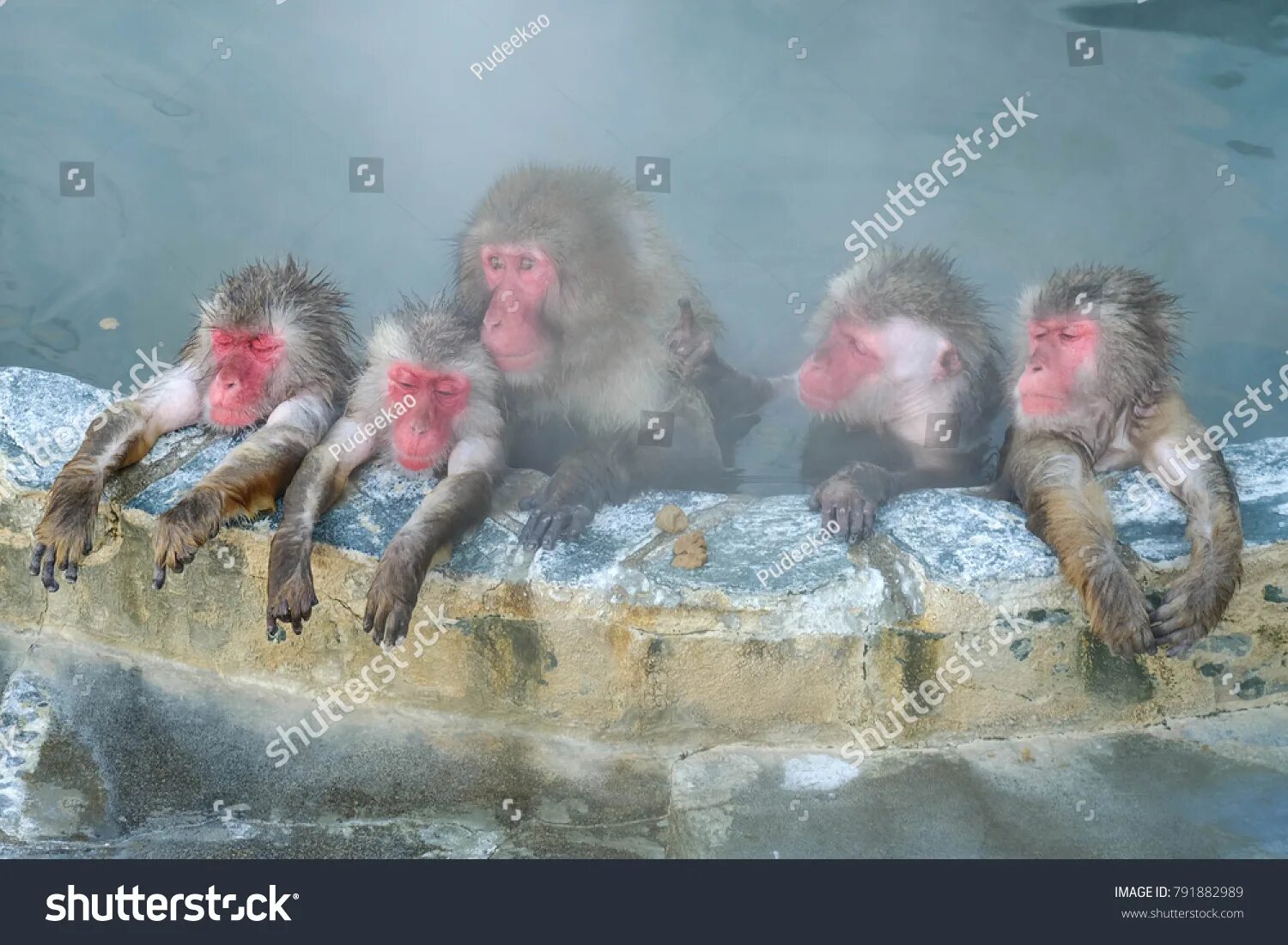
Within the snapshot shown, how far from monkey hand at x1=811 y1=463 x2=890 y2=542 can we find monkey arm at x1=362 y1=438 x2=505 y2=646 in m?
1.23

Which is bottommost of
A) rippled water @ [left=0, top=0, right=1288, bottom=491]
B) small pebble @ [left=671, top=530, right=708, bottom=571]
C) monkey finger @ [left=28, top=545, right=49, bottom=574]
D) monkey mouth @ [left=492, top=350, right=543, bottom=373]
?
monkey finger @ [left=28, top=545, right=49, bottom=574]

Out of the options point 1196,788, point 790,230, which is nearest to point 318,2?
point 790,230

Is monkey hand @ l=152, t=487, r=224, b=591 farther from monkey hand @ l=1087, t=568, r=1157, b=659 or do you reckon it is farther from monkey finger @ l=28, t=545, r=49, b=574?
monkey hand @ l=1087, t=568, r=1157, b=659

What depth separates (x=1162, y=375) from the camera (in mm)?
5172

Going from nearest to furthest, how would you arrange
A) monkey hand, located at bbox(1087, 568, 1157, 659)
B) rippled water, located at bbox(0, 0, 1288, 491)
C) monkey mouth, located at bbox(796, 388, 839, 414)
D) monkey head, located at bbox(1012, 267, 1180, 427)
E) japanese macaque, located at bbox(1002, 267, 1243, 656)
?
1. monkey hand, located at bbox(1087, 568, 1157, 659)
2. japanese macaque, located at bbox(1002, 267, 1243, 656)
3. monkey head, located at bbox(1012, 267, 1180, 427)
4. monkey mouth, located at bbox(796, 388, 839, 414)
5. rippled water, located at bbox(0, 0, 1288, 491)

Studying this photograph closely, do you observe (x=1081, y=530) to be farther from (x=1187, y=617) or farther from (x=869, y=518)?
(x=869, y=518)

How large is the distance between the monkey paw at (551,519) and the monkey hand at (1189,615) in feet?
6.52

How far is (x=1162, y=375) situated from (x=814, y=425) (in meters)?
1.94

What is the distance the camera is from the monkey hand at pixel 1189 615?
4.42 m

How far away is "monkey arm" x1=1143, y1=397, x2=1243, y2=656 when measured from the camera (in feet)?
14.5

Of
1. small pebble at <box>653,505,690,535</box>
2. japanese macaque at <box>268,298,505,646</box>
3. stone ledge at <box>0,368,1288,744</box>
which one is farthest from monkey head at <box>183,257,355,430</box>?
small pebble at <box>653,505,690,535</box>

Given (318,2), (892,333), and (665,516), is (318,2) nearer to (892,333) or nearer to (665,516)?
(892,333)

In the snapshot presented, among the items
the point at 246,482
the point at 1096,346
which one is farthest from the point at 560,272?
the point at 1096,346

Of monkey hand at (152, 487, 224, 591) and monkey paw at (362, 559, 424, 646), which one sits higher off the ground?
monkey hand at (152, 487, 224, 591)
